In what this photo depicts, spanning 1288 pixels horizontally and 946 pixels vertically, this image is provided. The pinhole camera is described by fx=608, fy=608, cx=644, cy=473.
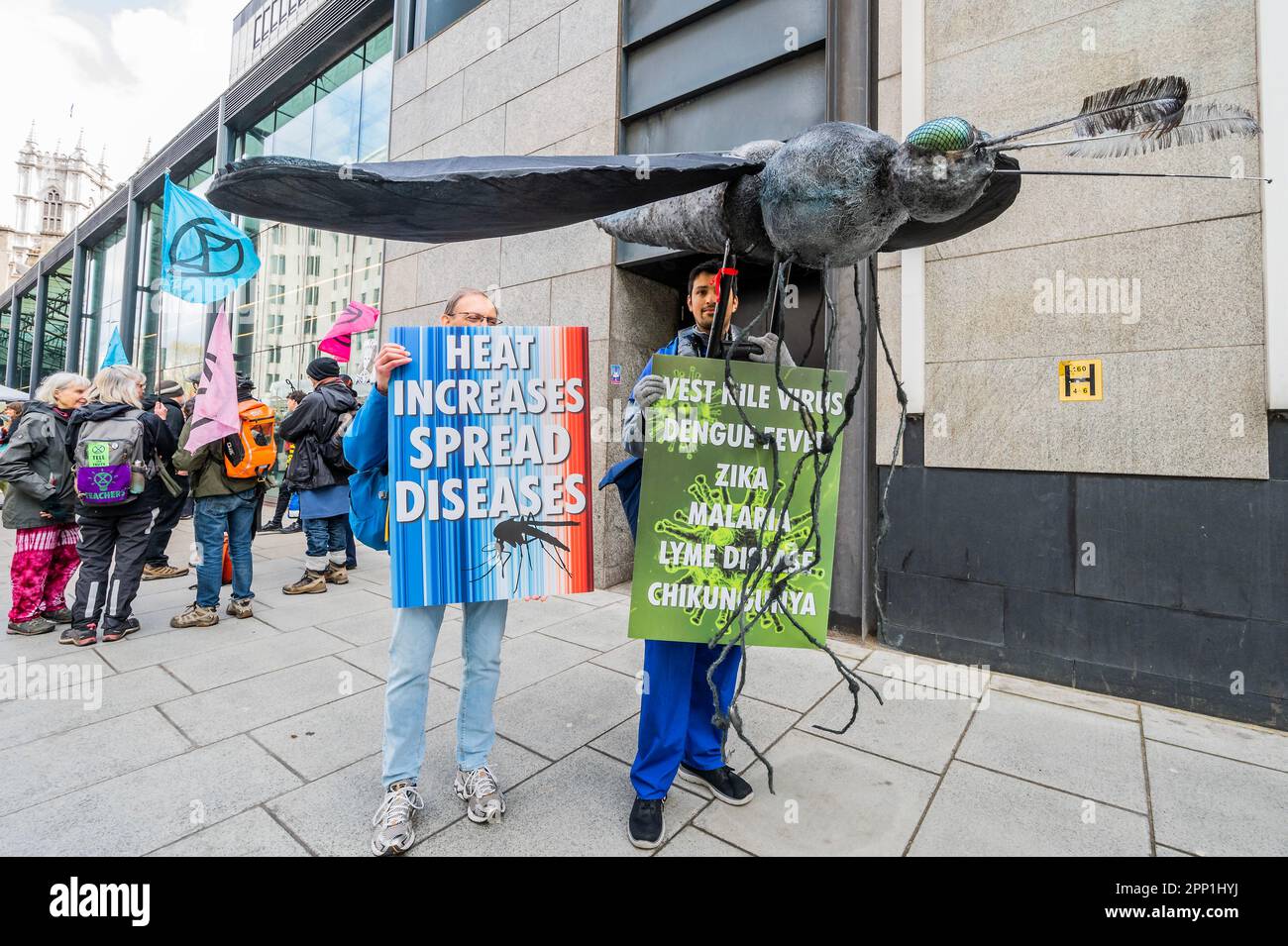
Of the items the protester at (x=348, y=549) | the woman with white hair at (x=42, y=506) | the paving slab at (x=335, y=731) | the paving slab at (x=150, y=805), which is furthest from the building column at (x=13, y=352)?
the paving slab at (x=150, y=805)

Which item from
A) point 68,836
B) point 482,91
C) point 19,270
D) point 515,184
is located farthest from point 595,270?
point 19,270

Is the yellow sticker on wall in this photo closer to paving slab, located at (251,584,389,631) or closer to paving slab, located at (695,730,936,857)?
paving slab, located at (695,730,936,857)

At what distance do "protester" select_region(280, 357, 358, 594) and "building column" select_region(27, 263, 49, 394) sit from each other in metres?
31.6

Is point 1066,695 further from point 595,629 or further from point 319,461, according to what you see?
point 319,461

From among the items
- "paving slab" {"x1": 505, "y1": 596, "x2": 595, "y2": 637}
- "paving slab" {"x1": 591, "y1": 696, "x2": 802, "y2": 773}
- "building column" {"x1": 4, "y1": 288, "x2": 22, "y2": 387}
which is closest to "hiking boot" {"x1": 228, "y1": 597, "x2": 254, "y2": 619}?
"paving slab" {"x1": 505, "y1": 596, "x2": 595, "y2": 637}

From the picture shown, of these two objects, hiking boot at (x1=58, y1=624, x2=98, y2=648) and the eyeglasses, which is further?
hiking boot at (x1=58, y1=624, x2=98, y2=648)

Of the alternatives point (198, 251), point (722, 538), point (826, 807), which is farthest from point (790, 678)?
point (198, 251)

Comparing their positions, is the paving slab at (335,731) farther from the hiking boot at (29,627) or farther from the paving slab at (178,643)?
the hiking boot at (29,627)

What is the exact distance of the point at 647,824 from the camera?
88.4 inches

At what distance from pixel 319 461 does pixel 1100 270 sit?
631cm

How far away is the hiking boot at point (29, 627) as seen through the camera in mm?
4586

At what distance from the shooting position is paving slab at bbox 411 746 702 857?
2.20m

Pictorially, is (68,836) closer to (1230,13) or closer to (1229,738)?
(1229,738)

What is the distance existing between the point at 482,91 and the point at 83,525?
20.7 feet
